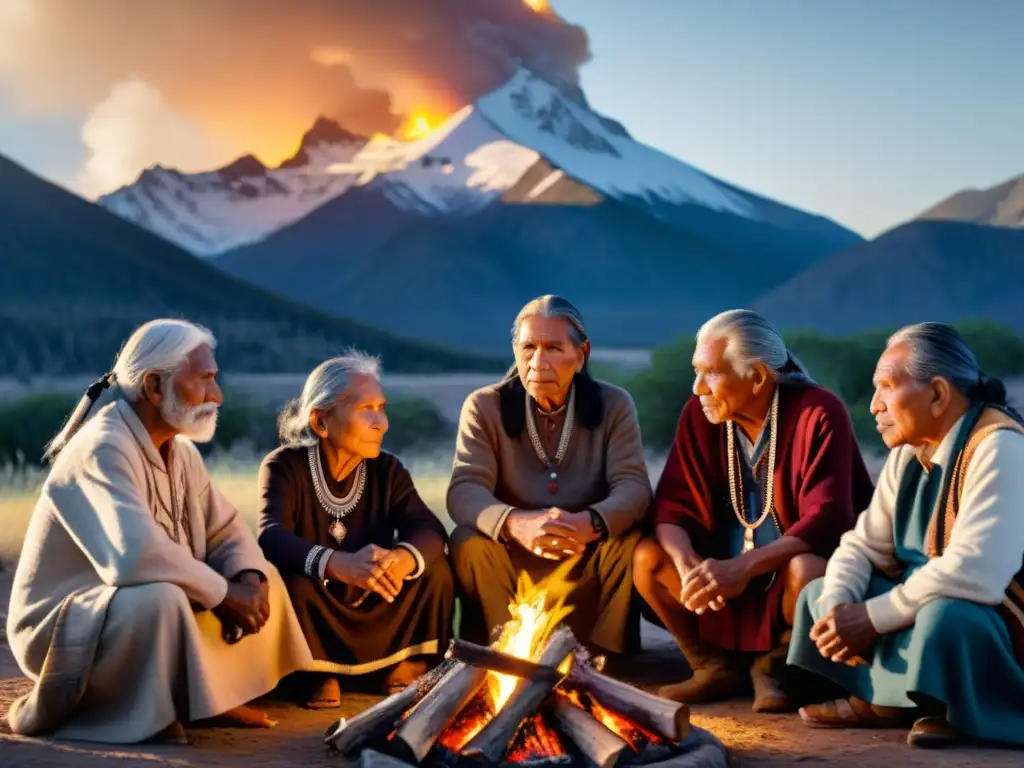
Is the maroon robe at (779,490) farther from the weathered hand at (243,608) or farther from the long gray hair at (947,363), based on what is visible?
the weathered hand at (243,608)

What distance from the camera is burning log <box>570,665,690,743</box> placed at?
433 centimetres

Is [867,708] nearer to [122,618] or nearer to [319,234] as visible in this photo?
[122,618]

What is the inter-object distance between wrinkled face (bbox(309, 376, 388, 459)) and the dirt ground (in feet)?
3.64

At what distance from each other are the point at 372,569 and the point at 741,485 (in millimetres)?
1600

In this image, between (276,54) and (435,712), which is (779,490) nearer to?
(435,712)

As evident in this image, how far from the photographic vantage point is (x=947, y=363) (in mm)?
4812

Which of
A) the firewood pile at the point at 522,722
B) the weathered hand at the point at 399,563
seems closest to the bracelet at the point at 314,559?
the weathered hand at the point at 399,563

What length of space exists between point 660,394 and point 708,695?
14311 millimetres

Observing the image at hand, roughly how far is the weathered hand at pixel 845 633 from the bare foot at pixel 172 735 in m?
2.28

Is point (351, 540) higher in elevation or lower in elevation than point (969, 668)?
higher

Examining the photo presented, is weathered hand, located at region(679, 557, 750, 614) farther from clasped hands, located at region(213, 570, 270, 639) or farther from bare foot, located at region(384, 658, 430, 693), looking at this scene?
clasped hands, located at region(213, 570, 270, 639)

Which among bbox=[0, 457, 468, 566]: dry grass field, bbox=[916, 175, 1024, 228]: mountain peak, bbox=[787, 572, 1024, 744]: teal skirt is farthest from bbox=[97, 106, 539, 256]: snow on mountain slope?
bbox=[787, 572, 1024, 744]: teal skirt

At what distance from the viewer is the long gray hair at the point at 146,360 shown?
16.1 feet

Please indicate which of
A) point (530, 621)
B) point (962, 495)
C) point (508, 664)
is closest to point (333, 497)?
point (530, 621)
